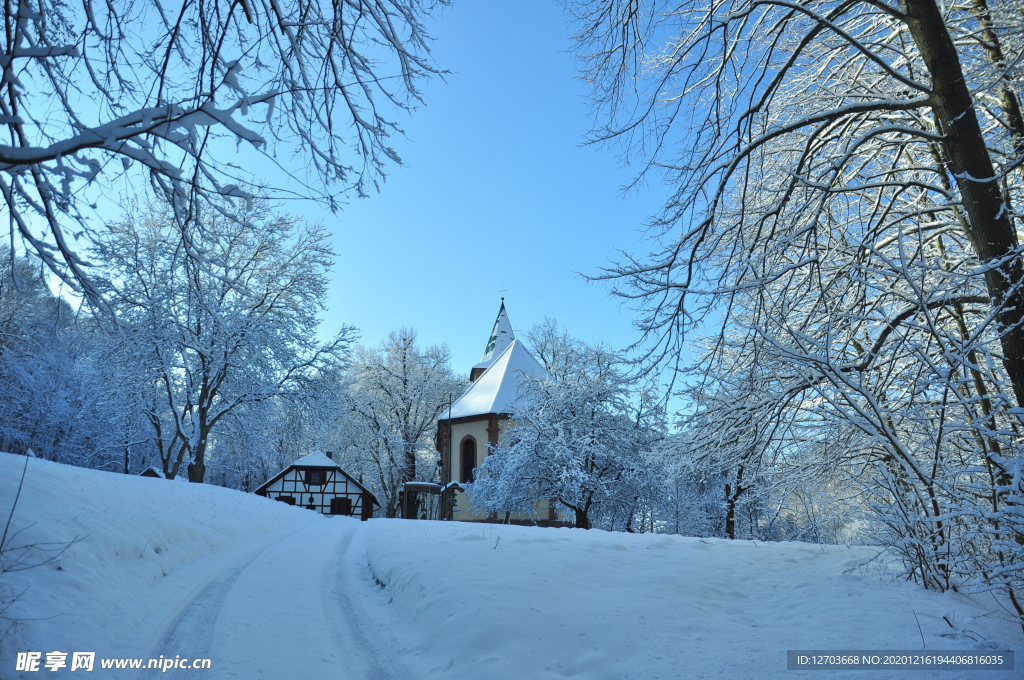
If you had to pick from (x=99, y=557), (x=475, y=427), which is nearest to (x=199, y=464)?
(x=475, y=427)

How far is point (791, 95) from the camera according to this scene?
23.7ft

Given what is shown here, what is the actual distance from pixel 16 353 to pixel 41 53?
28979mm

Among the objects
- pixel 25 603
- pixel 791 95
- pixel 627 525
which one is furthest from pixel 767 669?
pixel 627 525

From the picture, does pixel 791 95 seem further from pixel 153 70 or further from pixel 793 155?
pixel 153 70

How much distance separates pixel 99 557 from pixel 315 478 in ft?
92.5

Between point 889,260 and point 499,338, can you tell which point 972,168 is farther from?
point 499,338

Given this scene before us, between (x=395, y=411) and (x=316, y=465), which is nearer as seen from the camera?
(x=316, y=465)

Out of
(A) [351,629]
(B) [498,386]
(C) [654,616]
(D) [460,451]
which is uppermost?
(B) [498,386]

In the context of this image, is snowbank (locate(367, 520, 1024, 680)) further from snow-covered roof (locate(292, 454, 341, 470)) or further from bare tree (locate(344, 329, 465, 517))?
bare tree (locate(344, 329, 465, 517))

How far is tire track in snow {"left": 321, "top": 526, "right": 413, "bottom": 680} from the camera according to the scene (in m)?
3.70

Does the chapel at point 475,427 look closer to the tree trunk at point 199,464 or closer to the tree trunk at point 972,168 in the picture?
the tree trunk at point 199,464

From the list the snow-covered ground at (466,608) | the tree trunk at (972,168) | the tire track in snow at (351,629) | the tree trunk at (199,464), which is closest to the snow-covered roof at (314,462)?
the tree trunk at (199,464)

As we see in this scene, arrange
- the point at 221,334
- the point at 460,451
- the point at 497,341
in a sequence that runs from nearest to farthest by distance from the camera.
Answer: the point at 221,334 < the point at 460,451 < the point at 497,341

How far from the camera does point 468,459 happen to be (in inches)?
1211
